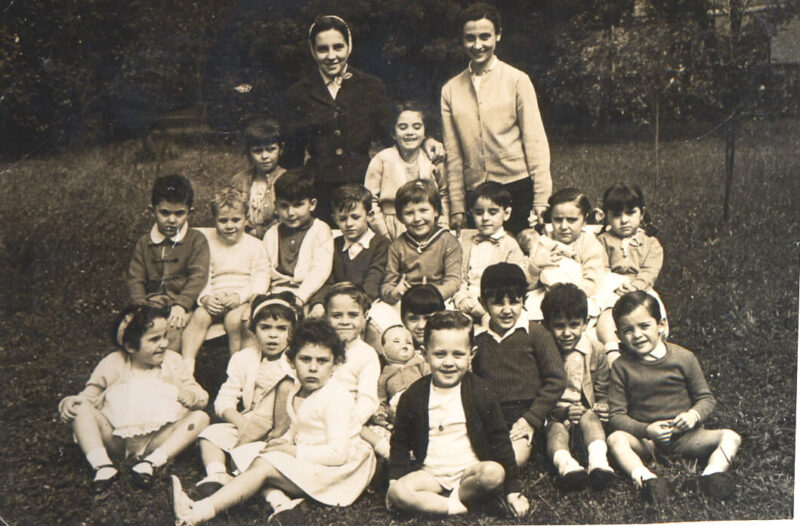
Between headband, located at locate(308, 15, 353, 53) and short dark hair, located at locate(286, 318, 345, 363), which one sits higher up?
headband, located at locate(308, 15, 353, 53)

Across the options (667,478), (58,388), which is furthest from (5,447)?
(667,478)

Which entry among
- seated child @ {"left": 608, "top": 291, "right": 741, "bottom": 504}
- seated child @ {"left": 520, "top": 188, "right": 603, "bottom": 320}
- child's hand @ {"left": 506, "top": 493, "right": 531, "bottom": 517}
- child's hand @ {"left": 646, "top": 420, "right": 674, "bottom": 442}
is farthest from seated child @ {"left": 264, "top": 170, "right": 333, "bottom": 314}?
child's hand @ {"left": 646, "top": 420, "right": 674, "bottom": 442}

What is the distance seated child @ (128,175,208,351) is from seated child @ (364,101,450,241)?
2.92 feet

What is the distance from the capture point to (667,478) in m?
4.56

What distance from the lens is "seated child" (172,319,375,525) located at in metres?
4.36

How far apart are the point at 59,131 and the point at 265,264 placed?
122 centimetres

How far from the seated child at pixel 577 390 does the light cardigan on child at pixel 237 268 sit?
143 cm

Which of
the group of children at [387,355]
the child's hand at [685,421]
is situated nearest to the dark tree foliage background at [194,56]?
the group of children at [387,355]

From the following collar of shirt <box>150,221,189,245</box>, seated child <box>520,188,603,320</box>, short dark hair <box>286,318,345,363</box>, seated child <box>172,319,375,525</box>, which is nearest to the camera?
seated child <box>172,319,375,525</box>

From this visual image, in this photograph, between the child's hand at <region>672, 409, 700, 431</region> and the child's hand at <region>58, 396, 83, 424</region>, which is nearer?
the child's hand at <region>58, 396, 83, 424</region>

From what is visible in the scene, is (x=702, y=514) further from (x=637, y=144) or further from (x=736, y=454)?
(x=637, y=144)

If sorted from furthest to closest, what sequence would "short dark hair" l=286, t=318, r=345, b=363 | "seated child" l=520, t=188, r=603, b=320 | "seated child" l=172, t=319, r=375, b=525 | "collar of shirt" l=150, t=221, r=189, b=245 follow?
"seated child" l=520, t=188, r=603, b=320
"collar of shirt" l=150, t=221, r=189, b=245
"short dark hair" l=286, t=318, r=345, b=363
"seated child" l=172, t=319, r=375, b=525

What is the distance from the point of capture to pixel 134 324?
14.8 feet

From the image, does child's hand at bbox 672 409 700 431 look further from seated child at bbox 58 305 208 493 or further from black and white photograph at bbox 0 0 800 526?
seated child at bbox 58 305 208 493
